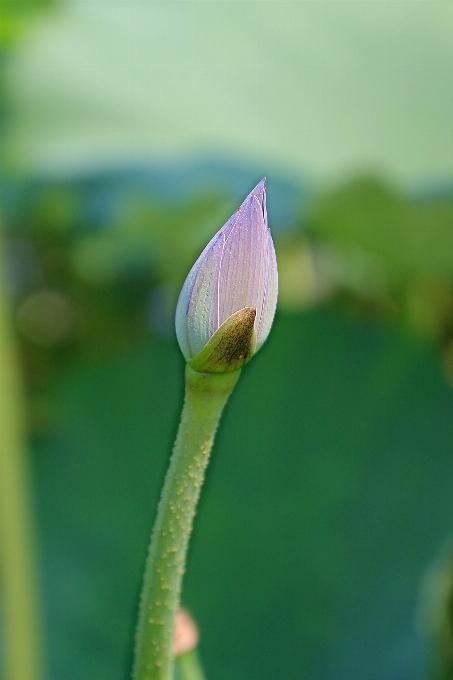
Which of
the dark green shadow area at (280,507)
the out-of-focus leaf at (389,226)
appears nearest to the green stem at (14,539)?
the dark green shadow area at (280,507)

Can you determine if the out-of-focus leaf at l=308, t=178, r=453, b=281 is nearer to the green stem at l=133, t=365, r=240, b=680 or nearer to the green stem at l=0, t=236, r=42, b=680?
the green stem at l=0, t=236, r=42, b=680

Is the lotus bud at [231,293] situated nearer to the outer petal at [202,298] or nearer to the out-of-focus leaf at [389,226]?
the outer petal at [202,298]

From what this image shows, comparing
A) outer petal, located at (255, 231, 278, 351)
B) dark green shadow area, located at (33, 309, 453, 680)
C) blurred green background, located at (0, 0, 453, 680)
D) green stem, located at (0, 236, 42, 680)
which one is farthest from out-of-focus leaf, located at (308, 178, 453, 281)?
outer petal, located at (255, 231, 278, 351)

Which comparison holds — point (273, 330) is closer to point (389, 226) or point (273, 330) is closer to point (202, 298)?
point (389, 226)

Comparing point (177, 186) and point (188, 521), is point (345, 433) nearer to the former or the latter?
point (177, 186)

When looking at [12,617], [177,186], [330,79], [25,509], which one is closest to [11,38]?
[177,186]

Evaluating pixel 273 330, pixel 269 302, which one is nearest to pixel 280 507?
pixel 273 330
